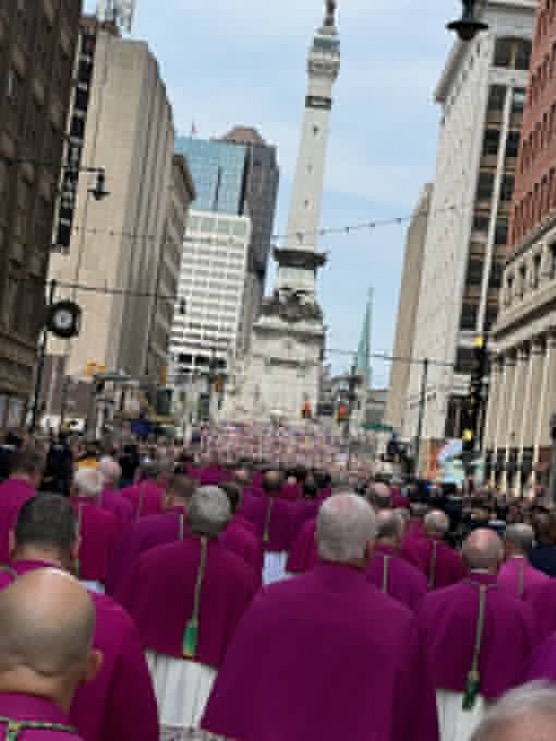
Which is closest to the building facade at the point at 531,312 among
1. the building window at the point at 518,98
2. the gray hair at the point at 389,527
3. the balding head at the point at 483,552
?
the building window at the point at 518,98

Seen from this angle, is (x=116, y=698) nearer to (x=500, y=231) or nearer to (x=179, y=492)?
(x=179, y=492)

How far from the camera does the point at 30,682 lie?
3.46 m

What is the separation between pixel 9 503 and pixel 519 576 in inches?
155

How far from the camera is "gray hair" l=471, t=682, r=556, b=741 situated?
2408 mm

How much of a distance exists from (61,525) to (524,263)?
55478mm

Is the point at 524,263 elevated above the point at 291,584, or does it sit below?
above

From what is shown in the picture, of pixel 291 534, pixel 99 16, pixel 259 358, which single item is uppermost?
pixel 99 16

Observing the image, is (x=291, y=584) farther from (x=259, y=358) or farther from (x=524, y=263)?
(x=259, y=358)

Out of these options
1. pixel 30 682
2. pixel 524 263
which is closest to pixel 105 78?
pixel 524 263

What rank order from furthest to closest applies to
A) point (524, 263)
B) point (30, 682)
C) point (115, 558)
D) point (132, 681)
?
point (524, 263)
point (115, 558)
point (132, 681)
point (30, 682)

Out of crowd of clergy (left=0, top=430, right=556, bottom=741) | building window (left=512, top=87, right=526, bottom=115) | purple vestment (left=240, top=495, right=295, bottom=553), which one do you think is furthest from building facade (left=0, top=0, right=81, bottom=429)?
building window (left=512, top=87, right=526, bottom=115)

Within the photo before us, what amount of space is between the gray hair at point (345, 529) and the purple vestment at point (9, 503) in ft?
16.7

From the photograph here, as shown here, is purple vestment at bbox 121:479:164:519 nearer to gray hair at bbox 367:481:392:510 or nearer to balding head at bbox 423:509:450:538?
gray hair at bbox 367:481:392:510

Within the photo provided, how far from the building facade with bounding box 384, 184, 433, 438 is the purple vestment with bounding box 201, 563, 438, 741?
114 meters
